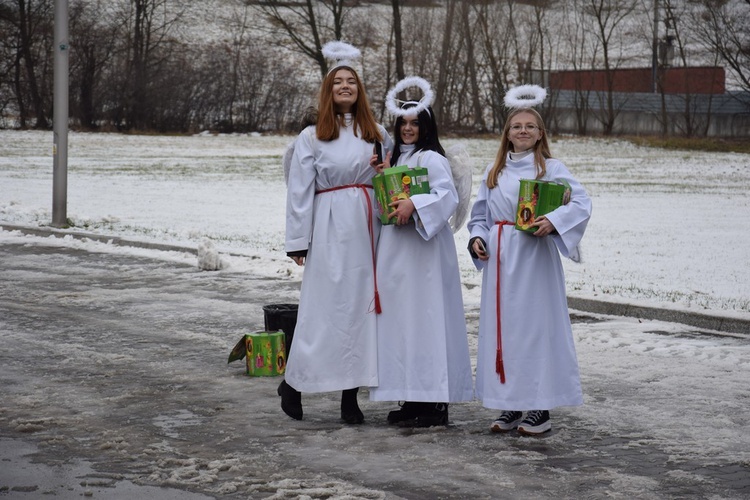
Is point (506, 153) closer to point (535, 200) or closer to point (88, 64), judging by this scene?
point (535, 200)

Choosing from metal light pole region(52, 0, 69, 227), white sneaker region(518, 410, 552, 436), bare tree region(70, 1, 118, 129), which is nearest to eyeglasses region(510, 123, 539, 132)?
white sneaker region(518, 410, 552, 436)

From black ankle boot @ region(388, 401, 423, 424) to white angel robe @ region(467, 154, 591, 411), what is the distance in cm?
36

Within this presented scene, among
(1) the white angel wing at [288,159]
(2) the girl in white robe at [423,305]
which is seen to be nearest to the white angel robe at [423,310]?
(2) the girl in white robe at [423,305]

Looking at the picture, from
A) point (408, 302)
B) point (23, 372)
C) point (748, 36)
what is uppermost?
point (748, 36)

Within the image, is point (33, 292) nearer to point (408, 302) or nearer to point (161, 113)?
point (408, 302)

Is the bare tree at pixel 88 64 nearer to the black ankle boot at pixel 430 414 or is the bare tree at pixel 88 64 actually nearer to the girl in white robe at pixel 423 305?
the girl in white robe at pixel 423 305

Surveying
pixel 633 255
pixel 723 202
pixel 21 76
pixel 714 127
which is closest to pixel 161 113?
pixel 21 76

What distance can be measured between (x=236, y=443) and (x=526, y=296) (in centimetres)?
163

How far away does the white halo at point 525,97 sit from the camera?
20.8 feet

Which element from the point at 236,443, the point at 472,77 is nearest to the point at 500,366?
the point at 236,443

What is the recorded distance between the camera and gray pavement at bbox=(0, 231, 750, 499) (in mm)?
Answer: 5176

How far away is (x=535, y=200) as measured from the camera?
19.9 feet

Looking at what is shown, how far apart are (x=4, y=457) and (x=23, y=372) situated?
6.76ft

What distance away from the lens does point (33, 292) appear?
10969mm
